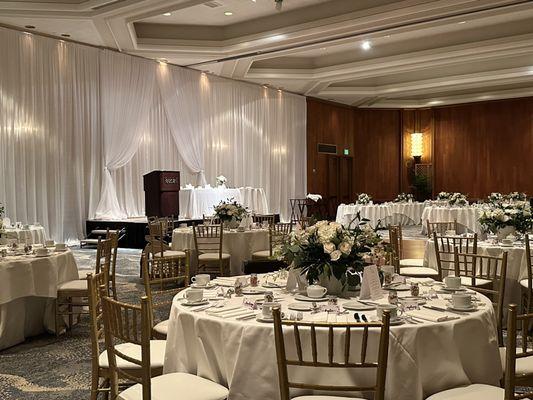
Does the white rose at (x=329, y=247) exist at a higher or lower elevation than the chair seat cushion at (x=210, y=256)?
higher

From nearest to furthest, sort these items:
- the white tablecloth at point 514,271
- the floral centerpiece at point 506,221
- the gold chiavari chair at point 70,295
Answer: the gold chiavari chair at point 70,295 < the white tablecloth at point 514,271 < the floral centerpiece at point 506,221

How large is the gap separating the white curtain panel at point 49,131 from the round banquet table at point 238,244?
485cm

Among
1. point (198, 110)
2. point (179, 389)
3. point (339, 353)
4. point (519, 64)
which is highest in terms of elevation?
point (519, 64)

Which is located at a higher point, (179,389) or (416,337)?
(416,337)

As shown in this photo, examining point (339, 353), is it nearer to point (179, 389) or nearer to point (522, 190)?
point (179, 389)

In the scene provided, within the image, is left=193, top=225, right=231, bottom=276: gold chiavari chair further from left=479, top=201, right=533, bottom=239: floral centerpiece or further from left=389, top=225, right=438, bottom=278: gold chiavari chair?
left=479, top=201, right=533, bottom=239: floral centerpiece

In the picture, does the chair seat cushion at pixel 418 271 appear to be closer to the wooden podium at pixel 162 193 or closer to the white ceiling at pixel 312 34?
the white ceiling at pixel 312 34

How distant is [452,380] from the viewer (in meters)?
2.80

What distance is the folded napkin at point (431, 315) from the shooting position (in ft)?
9.47

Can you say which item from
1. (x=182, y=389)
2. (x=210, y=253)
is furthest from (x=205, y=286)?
(x=210, y=253)

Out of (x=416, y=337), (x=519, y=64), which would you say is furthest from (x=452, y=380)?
(x=519, y=64)

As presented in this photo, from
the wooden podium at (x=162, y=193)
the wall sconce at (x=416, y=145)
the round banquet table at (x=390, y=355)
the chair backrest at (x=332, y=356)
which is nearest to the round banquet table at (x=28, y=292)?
the round banquet table at (x=390, y=355)

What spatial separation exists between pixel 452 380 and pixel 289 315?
842 mm

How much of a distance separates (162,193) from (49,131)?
2616mm
